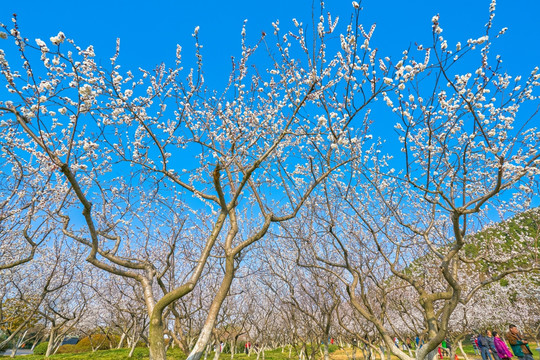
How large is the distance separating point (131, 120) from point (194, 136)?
1051mm

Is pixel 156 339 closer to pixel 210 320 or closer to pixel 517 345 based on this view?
pixel 210 320

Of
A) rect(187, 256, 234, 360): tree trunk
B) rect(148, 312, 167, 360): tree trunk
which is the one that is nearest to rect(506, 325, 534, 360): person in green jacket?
rect(187, 256, 234, 360): tree trunk

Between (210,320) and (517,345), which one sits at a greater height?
(210,320)

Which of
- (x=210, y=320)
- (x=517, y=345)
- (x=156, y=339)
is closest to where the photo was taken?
(x=156, y=339)

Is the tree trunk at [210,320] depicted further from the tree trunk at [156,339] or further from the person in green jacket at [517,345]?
the person in green jacket at [517,345]

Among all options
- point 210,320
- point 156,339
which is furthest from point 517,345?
point 156,339

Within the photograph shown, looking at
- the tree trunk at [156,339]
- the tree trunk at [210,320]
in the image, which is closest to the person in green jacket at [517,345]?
the tree trunk at [210,320]

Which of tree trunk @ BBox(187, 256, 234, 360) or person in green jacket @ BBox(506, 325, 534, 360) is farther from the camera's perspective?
person in green jacket @ BBox(506, 325, 534, 360)

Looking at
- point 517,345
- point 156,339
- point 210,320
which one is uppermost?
point 210,320

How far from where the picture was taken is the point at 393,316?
28016mm

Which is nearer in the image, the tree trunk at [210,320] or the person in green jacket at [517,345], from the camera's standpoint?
the tree trunk at [210,320]

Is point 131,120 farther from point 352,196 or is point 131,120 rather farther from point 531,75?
point 531,75

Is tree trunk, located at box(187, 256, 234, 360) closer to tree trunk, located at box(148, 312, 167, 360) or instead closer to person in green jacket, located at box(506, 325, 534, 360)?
tree trunk, located at box(148, 312, 167, 360)

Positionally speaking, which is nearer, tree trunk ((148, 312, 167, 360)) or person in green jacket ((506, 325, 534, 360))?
tree trunk ((148, 312, 167, 360))
